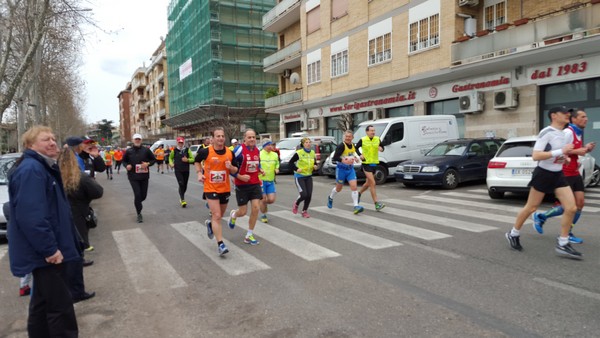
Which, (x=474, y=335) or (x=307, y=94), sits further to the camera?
(x=307, y=94)

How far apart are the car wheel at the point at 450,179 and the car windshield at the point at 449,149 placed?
75cm

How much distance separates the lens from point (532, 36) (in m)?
14.8

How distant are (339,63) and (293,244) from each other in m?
22.5

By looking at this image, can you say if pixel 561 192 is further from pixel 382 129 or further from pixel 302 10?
pixel 302 10

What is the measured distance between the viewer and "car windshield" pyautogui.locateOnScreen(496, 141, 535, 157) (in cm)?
942

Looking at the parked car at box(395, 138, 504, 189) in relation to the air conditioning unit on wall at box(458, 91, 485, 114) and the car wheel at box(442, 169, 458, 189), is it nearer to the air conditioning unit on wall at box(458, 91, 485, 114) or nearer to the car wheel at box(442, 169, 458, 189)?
the car wheel at box(442, 169, 458, 189)

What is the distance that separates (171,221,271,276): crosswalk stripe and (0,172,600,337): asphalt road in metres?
0.03

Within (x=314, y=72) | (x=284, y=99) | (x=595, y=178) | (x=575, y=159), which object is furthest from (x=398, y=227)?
(x=284, y=99)

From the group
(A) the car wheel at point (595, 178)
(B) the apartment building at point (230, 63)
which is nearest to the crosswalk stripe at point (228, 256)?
(A) the car wheel at point (595, 178)

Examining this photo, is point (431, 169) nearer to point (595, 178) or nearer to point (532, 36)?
point (595, 178)

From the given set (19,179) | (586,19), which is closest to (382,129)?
(586,19)

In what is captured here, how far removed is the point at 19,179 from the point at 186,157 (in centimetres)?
838

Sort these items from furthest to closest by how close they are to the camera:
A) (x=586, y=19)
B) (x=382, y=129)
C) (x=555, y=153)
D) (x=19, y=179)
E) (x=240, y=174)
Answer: (x=382, y=129) < (x=586, y=19) < (x=240, y=174) < (x=555, y=153) < (x=19, y=179)

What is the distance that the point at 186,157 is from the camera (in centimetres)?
1091
